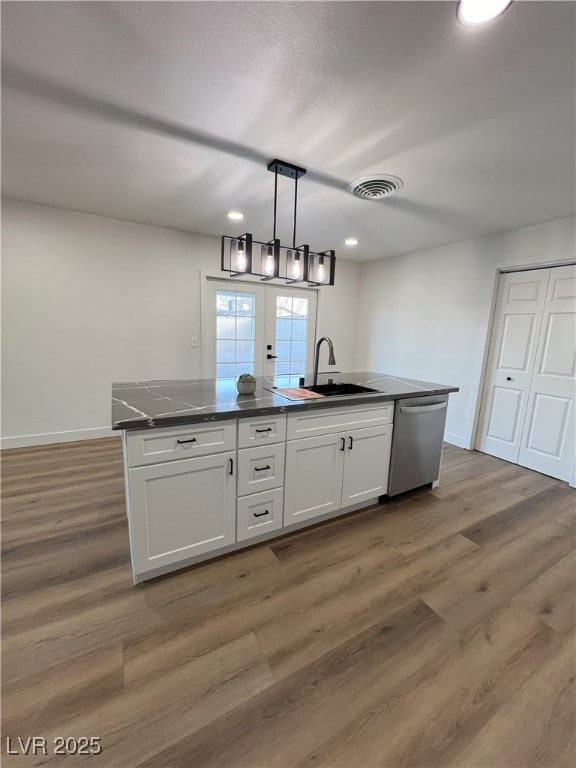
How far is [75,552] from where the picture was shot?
1893 millimetres

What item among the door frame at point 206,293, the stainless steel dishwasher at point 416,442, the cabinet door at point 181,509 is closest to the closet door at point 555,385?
the stainless steel dishwasher at point 416,442

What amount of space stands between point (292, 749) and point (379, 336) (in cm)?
458

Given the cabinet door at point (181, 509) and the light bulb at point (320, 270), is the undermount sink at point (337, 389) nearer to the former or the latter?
the light bulb at point (320, 270)

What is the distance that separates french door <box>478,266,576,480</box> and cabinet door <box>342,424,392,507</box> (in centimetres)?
192

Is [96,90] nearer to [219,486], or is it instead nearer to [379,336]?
[219,486]

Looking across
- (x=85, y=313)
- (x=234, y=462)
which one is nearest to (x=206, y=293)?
(x=85, y=313)

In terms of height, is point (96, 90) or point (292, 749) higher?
point (96, 90)

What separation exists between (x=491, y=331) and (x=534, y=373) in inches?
24.6

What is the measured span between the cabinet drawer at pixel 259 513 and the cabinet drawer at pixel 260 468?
5cm

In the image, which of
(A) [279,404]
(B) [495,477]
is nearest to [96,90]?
(A) [279,404]

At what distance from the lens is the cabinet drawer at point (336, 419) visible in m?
1.97

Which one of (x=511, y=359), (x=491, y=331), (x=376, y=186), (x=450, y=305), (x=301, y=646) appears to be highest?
(x=376, y=186)

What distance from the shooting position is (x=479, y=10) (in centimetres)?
108

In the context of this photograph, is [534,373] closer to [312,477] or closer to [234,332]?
[312,477]
